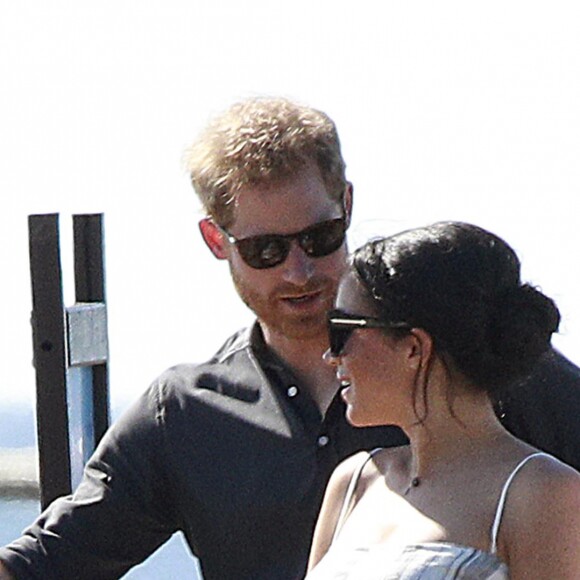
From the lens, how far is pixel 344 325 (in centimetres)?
210

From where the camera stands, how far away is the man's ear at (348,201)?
2652 mm

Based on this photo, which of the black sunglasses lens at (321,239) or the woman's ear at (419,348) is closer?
the woman's ear at (419,348)

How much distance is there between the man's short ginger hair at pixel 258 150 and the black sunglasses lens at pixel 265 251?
84 mm

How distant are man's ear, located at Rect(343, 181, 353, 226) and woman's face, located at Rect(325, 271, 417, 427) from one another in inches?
21.4

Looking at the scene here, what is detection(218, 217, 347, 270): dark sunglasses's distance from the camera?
8.44 ft

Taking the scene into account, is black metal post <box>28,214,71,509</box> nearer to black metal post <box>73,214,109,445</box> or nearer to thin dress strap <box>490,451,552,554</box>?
black metal post <box>73,214,109,445</box>

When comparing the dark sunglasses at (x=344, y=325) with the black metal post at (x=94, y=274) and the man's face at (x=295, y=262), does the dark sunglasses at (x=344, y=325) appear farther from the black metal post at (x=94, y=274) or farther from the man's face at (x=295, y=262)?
the black metal post at (x=94, y=274)

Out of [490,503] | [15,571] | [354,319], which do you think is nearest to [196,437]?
[15,571]

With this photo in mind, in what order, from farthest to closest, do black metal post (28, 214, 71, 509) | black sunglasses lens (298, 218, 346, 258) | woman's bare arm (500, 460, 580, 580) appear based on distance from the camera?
black metal post (28, 214, 71, 509) → black sunglasses lens (298, 218, 346, 258) → woman's bare arm (500, 460, 580, 580)

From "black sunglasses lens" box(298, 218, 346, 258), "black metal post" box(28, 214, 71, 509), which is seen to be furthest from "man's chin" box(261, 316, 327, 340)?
"black metal post" box(28, 214, 71, 509)

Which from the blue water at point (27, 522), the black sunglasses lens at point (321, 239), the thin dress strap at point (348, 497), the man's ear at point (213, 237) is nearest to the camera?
the thin dress strap at point (348, 497)

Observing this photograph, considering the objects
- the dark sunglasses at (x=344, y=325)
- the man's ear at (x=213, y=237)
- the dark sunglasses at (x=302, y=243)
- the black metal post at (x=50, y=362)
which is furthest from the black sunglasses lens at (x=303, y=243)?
the black metal post at (x=50, y=362)

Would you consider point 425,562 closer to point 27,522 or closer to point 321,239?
point 321,239

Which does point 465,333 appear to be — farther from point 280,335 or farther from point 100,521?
point 100,521
